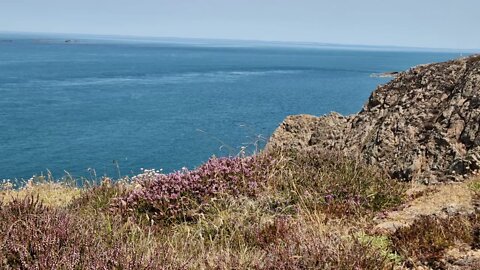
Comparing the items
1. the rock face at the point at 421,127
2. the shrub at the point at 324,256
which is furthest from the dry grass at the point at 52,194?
the shrub at the point at 324,256

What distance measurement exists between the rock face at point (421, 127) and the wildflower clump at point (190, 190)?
230 centimetres

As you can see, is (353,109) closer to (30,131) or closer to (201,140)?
(201,140)

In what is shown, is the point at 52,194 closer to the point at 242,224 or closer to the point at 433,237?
the point at 242,224

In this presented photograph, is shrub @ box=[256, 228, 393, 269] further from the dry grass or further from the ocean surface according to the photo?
the ocean surface

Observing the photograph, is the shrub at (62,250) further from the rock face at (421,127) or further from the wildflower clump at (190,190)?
the rock face at (421,127)

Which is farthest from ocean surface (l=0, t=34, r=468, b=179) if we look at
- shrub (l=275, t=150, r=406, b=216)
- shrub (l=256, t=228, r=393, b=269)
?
shrub (l=256, t=228, r=393, b=269)

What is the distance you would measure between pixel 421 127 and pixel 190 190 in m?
5.94

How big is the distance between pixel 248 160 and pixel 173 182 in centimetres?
161

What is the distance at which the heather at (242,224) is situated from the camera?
5.15 meters

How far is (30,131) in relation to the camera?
5522 centimetres

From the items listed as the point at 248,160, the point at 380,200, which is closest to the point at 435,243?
the point at 380,200

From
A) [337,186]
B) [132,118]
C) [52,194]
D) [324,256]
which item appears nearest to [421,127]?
[337,186]

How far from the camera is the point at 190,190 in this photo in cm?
845

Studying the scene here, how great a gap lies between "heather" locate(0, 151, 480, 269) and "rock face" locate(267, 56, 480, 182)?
1508mm
